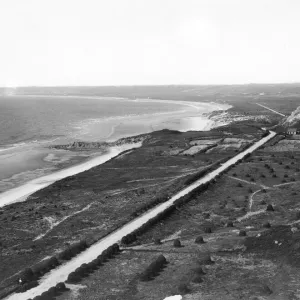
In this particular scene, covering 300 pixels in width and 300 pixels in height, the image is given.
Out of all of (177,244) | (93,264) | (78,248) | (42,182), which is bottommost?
(42,182)

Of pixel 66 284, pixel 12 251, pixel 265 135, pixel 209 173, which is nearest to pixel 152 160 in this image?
pixel 209 173

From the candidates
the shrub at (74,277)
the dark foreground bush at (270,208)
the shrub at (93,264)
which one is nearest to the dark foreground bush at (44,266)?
the shrub at (74,277)

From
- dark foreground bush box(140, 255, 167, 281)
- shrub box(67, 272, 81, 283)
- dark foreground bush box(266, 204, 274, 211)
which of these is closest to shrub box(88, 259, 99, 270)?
shrub box(67, 272, 81, 283)

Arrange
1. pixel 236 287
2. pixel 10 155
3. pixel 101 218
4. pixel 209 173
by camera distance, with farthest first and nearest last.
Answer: pixel 10 155
pixel 209 173
pixel 101 218
pixel 236 287

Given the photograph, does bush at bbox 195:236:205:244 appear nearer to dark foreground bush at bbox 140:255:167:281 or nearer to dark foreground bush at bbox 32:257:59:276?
dark foreground bush at bbox 140:255:167:281

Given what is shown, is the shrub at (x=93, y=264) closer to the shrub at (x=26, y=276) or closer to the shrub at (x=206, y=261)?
the shrub at (x=26, y=276)

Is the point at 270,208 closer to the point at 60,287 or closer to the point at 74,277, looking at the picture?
the point at 74,277

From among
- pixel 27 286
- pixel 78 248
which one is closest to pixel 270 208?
pixel 78 248

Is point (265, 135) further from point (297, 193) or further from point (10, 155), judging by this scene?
point (10, 155)
